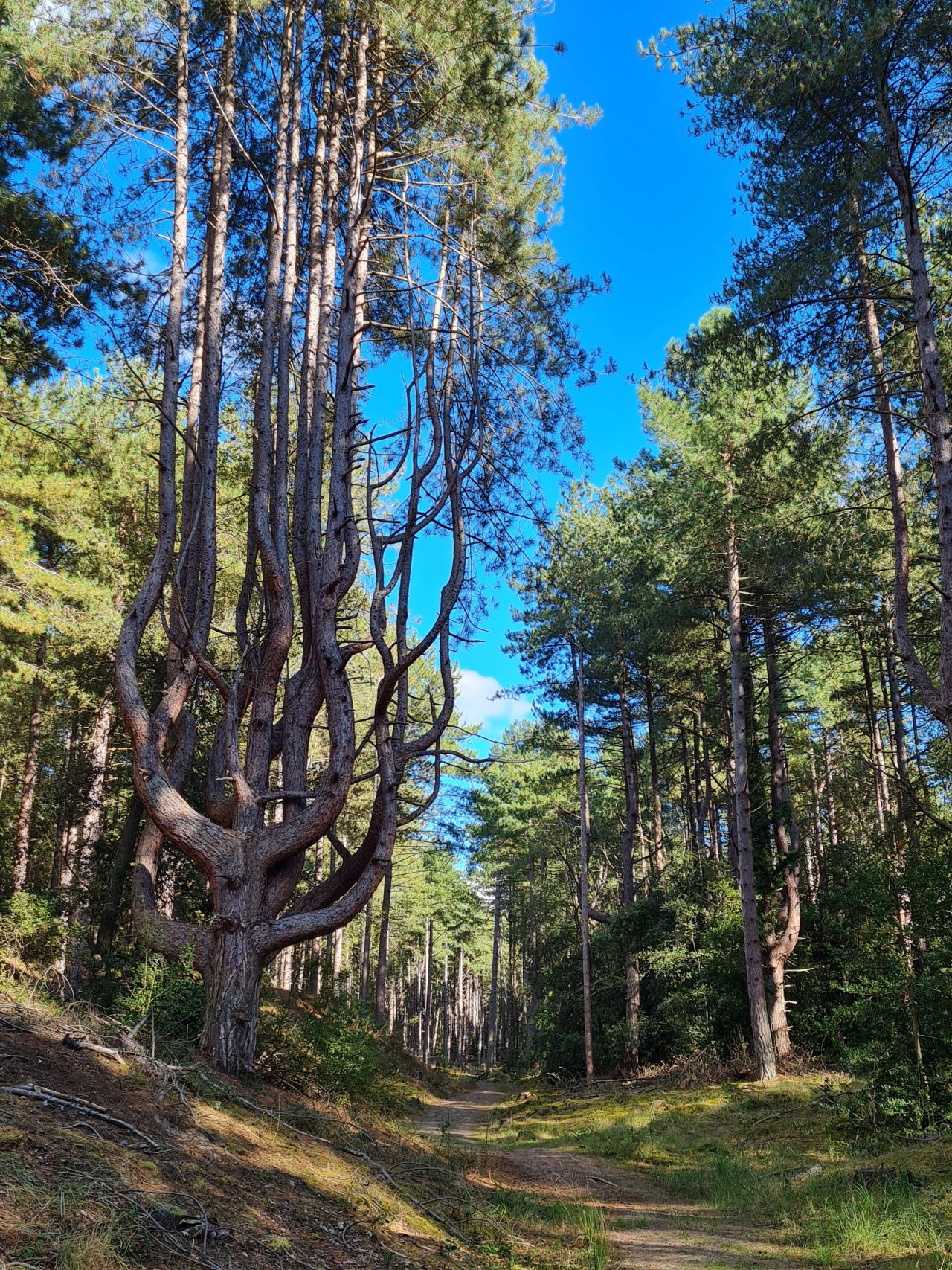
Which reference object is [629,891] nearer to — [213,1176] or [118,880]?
[118,880]

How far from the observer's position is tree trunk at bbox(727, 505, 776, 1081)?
14523 millimetres

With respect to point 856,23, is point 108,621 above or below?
below

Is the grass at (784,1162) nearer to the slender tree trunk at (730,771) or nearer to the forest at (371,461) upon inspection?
the forest at (371,461)

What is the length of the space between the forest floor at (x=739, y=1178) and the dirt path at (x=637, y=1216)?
3 cm

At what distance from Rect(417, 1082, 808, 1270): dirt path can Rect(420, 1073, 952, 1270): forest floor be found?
26 mm

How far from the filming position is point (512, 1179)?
361 inches

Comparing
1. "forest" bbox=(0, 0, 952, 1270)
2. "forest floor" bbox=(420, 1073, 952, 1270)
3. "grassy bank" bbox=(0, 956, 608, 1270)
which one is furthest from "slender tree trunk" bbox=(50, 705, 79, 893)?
"forest floor" bbox=(420, 1073, 952, 1270)

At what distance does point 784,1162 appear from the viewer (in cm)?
899

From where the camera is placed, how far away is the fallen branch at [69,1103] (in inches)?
161

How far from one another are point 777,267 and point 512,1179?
1080 cm

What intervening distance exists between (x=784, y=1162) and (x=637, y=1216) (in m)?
2.45

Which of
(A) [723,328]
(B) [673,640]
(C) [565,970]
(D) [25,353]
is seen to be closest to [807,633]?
(B) [673,640]

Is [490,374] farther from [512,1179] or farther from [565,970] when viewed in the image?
[565,970]

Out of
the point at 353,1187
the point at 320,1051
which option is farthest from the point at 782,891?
the point at 353,1187
